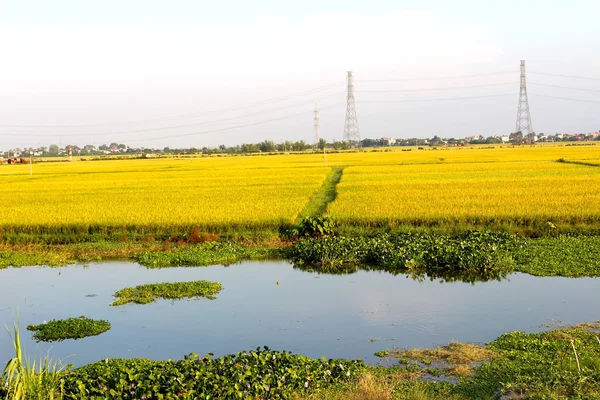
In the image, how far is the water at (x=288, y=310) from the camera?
9.56 meters

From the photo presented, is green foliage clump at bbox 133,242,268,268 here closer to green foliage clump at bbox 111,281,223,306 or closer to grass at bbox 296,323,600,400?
green foliage clump at bbox 111,281,223,306

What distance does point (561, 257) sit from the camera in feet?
48.1

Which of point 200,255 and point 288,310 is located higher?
point 200,255

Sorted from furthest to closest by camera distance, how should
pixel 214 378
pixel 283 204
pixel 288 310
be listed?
pixel 283 204 < pixel 288 310 < pixel 214 378

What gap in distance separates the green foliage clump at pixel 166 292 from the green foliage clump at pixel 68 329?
5.30ft

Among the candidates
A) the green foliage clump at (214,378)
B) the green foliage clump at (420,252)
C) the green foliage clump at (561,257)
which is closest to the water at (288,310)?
the green foliage clump at (561,257)

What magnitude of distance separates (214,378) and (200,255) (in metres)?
9.61

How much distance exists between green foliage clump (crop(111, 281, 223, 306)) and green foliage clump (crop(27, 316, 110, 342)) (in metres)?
1.62

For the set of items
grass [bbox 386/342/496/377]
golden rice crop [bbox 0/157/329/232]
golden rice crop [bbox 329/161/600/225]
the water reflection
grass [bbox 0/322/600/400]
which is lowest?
the water reflection

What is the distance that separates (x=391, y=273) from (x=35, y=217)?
1267 centimetres

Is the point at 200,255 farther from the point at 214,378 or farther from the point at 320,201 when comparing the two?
the point at 320,201

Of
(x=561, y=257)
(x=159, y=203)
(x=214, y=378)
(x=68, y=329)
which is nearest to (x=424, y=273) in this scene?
(x=561, y=257)

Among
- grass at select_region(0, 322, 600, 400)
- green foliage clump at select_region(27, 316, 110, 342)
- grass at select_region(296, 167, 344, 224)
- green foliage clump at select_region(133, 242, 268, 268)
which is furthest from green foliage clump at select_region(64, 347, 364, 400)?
grass at select_region(296, 167, 344, 224)

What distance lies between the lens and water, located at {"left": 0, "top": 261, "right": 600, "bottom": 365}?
9.56m
